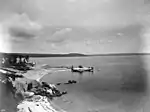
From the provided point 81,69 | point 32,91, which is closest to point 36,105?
point 32,91

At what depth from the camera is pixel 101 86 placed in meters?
1.34

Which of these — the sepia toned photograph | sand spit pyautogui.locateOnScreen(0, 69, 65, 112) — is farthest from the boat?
sand spit pyautogui.locateOnScreen(0, 69, 65, 112)

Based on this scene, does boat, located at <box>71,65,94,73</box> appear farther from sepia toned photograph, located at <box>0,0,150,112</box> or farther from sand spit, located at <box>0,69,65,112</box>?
sand spit, located at <box>0,69,65,112</box>

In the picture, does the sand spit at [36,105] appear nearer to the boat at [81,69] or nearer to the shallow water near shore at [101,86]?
the shallow water near shore at [101,86]

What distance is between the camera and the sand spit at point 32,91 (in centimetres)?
132

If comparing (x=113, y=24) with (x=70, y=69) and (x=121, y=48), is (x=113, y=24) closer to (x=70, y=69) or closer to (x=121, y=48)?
(x=121, y=48)

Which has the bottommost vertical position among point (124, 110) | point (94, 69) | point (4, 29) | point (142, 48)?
point (124, 110)

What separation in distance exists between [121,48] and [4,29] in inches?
33.4

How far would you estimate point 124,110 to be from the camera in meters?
1.34

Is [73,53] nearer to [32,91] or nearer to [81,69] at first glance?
[81,69]

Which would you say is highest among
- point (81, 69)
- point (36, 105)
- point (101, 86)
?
point (81, 69)

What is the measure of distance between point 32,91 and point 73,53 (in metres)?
0.39

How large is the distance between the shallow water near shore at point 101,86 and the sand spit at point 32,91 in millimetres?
43

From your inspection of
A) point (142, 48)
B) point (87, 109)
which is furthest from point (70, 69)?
point (142, 48)
